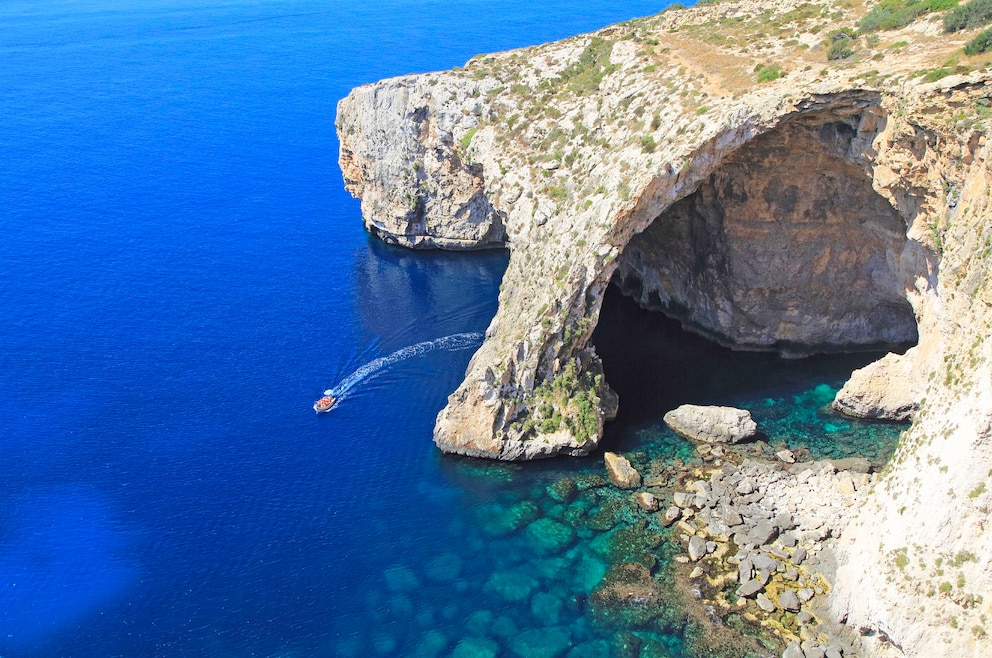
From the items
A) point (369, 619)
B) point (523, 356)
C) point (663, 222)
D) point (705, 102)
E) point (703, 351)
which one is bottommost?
point (369, 619)

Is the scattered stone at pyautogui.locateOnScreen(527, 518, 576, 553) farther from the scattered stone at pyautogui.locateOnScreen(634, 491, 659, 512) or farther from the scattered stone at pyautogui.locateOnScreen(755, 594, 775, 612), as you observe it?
the scattered stone at pyautogui.locateOnScreen(755, 594, 775, 612)

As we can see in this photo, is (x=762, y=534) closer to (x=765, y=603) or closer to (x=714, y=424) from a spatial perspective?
(x=765, y=603)

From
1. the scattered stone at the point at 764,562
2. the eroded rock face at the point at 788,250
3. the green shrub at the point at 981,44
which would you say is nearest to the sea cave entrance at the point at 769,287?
the eroded rock face at the point at 788,250

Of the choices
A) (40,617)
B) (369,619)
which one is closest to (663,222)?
(369,619)

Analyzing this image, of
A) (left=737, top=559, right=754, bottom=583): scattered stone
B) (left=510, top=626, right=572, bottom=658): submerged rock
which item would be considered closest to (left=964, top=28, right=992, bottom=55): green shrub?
(left=737, top=559, right=754, bottom=583): scattered stone

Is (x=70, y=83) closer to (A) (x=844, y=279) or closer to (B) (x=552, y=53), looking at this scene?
(B) (x=552, y=53)

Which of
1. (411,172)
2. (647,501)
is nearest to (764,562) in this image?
(647,501)
